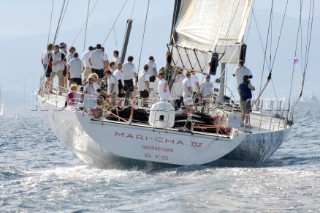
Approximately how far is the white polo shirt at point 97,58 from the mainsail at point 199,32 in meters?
2.29

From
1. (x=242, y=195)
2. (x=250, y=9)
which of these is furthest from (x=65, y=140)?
(x=242, y=195)

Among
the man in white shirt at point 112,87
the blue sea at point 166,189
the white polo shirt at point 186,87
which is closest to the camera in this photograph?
the blue sea at point 166,189

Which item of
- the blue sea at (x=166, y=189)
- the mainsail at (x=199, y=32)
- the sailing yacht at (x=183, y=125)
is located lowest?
the blue sea at (x=166, y=189)

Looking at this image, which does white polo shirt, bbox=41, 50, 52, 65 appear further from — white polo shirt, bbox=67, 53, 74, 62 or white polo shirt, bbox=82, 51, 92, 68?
white polo shirt, bbox=82, 51, 92, 68

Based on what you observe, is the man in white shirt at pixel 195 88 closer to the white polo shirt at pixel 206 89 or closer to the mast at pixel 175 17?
the white polo shirt at pixel 206 89

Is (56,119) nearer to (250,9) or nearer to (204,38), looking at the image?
(204,38)

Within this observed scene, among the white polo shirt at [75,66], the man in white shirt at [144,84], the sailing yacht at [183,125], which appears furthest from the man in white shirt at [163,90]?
the white polo shirt at [75,66]

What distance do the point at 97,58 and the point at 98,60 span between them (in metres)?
0.07

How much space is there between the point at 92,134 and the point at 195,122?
2669 millimetres

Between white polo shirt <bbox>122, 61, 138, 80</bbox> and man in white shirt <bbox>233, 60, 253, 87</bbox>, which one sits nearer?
man in white shirt <bbox>233, 60, 253, 87</bbox>

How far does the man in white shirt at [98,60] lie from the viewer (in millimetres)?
29094

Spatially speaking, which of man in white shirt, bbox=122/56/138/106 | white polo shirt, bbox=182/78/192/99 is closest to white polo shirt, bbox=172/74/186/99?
white polo shirt, bbox=182/78/192/99

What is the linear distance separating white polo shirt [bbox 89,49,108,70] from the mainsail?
7.52 feet

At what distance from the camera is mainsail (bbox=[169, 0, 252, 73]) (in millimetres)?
27094
